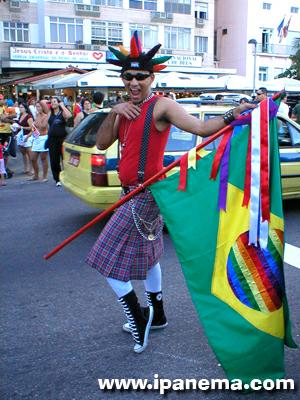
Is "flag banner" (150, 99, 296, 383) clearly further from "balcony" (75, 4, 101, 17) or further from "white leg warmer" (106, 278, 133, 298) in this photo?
"balcony" (75, 4, 101, 17)

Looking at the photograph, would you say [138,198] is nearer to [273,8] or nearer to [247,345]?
[247,345]

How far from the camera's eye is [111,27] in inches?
1518

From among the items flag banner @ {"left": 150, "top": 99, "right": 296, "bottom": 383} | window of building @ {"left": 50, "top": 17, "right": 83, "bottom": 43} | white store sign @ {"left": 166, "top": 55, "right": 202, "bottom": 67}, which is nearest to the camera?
flag banner @ {"left": 150, "top": 99, "right": 296, "bottom": 383}

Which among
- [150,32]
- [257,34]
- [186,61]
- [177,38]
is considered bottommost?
[186,61]

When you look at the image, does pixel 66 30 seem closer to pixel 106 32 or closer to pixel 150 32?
pixel 106 32

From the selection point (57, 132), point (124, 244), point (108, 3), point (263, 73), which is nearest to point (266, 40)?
point (263, 73)

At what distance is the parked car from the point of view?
5.85 metres

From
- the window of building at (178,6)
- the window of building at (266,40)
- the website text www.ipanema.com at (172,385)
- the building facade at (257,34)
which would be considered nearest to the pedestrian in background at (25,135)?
the website text www.ipanema.com at (172,385)

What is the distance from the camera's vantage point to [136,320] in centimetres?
325

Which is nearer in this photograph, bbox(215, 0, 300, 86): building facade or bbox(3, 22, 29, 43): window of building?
bbox(3, 22, 29, 43): window of building

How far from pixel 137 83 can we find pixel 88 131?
3386 mm

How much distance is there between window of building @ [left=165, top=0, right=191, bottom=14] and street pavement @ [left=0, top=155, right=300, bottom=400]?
3827 centimetres

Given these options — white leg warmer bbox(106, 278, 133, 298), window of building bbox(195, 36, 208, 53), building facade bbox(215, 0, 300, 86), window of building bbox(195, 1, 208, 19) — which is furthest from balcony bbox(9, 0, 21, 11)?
white leg warmer bbox(106, 278, 133, 298)

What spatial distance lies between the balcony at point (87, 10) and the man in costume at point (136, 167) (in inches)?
1447
